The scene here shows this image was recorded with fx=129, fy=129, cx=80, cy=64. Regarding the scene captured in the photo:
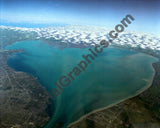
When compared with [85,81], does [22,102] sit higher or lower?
lower

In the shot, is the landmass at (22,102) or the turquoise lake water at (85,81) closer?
the landmass at (22,102)

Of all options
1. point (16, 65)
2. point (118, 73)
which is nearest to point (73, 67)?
point (118, 73)

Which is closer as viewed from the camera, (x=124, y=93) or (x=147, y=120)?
(x=147, y=120)

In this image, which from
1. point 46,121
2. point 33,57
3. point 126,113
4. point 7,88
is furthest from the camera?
point 33,57

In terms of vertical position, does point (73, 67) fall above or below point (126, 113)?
above

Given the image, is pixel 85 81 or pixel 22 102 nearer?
pixel 22 102

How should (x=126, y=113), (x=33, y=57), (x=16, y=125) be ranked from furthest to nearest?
(x=33, y=57)
(x=126, y=113)
(x=16, y=125)

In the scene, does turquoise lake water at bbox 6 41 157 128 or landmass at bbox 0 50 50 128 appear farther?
turquoise lake water at bbox 6 41 157 128

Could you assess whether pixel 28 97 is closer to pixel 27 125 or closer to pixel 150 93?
pixel 27 125
